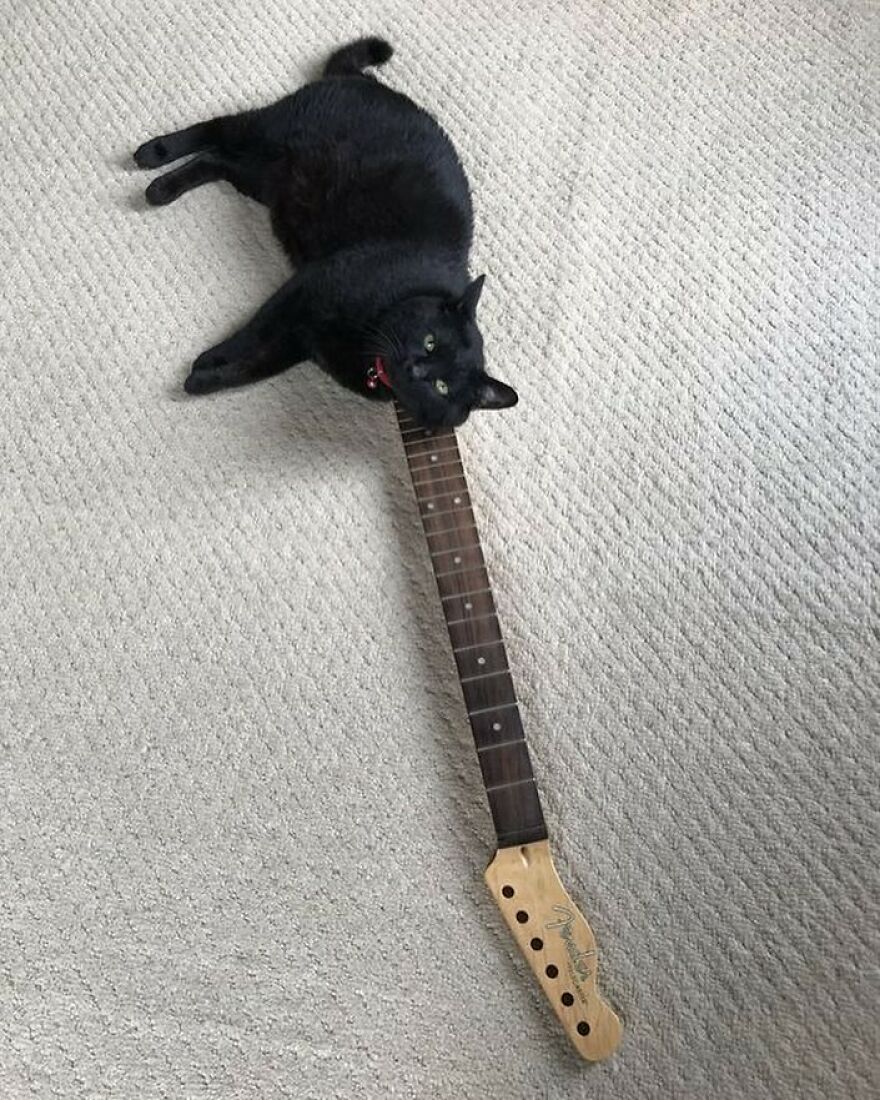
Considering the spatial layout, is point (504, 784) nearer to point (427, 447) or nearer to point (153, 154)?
point (427, 447)

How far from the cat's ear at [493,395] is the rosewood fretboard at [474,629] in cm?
6

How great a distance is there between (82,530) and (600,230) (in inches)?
27.6

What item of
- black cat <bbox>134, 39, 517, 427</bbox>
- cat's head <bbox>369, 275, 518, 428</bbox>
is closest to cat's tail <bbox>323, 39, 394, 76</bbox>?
black cat <bbox>134, 39, 517, 427</bbox>

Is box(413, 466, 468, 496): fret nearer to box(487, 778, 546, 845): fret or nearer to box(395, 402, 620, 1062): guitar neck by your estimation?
box(395, 402, 620, 1062): guitar neck

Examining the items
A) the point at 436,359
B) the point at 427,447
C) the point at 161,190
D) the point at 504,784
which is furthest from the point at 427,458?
the point at 161,190

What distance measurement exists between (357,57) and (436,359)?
529 mm

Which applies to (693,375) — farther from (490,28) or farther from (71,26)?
(71,26)

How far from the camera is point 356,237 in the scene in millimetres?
1154

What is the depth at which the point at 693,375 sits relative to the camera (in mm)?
1226

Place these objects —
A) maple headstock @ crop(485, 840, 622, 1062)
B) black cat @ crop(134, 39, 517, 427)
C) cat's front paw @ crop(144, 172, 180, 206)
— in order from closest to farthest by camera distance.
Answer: maple headstock @ crop(485, 840, 622, 1062)
black cat @ crop(134, 39, 517, 427)
cat's front paw @ crop(144, 172, 180, 206)

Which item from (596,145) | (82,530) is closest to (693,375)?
(596,145)

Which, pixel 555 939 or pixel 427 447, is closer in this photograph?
pixel 555 939

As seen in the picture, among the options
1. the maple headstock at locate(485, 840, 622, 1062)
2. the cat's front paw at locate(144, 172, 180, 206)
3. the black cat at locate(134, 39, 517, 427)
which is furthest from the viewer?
the cat's front paw at locate(144, 172, 180, 206)

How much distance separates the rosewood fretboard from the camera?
3.34 feet
